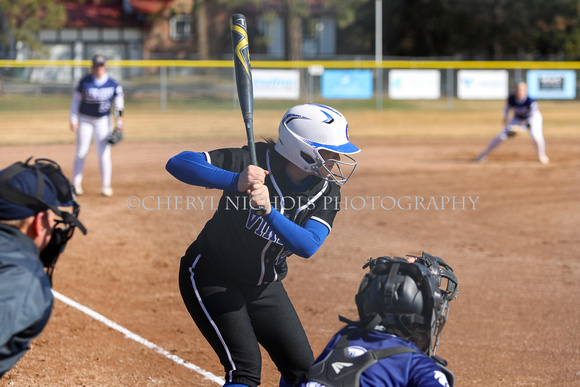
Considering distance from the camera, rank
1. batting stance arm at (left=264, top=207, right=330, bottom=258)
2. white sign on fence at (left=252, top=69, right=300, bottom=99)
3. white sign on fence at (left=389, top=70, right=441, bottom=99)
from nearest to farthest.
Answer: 1. batting stance arm at (left=264, top=207, right=330, bottom=258)
2. white sign on fence at (left=252, top=69, right=300, bottom=99)
3. white sign on fence at (left=389, top=70, right=441, bottom=99)

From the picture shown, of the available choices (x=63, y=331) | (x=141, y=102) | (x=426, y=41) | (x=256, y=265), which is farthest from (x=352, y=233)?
(x=426, y=41)

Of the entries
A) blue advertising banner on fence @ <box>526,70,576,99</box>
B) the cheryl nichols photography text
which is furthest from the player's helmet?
blue advertising banner on fence @ <box>526,70,576,99</box>

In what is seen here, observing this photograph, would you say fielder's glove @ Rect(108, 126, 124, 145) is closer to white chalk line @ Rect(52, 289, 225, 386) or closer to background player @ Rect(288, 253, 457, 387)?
white chalk line @ Rect(52, 289, 225, 386)

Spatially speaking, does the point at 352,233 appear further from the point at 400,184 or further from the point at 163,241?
the point at 400,184

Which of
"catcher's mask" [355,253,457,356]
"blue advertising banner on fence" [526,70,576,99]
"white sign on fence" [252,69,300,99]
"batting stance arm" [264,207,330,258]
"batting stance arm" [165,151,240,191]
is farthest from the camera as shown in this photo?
"blue advertising banner on fence" [526,70,576,99]

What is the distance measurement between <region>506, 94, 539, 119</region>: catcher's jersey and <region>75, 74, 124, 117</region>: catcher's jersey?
9.42m

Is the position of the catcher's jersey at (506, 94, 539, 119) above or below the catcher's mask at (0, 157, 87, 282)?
below

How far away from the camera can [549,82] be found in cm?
3138

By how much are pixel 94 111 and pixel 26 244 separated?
10147 mm

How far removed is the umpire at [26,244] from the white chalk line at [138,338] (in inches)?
113

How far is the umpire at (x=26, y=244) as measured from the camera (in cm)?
257

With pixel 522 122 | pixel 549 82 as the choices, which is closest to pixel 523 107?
pixel 522 122

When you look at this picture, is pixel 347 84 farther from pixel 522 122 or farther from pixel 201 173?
pixel 201 173

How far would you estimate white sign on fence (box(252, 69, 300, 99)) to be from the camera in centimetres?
2897
